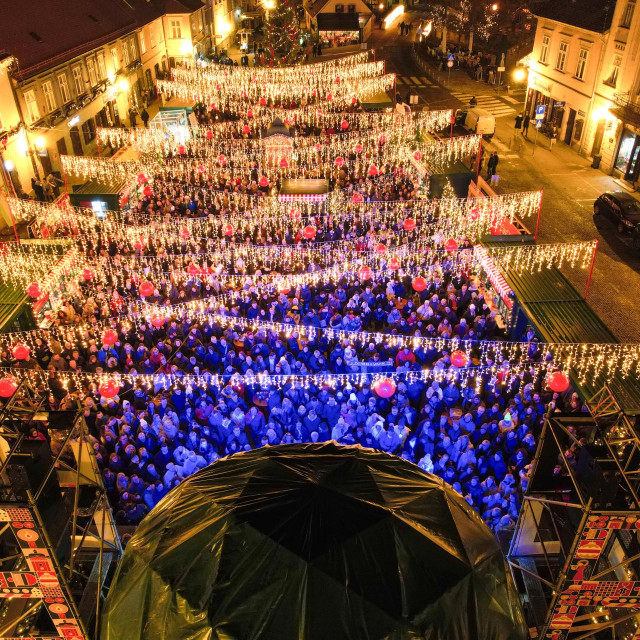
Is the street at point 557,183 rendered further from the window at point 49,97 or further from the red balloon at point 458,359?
the window at point 49,97

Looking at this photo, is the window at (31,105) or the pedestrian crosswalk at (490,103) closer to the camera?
the window at (31,105)

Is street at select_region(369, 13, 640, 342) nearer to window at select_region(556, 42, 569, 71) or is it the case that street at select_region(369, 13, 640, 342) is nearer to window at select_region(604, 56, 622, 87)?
window at select_region(556, 42, 569, 71)

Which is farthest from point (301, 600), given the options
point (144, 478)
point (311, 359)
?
point (311, 359)

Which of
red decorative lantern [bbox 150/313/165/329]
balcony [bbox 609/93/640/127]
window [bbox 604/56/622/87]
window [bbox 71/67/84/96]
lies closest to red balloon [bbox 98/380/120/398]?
red decorative lantern [bbox 150/313/165/329]

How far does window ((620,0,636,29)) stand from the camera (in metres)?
24.9

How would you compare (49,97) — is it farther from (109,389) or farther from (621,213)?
(621,213)

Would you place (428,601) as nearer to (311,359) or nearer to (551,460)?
(551,460)

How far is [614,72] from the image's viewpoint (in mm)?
26641

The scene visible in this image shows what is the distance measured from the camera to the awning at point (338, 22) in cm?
4944

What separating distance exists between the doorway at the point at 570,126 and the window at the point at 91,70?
81.5ft

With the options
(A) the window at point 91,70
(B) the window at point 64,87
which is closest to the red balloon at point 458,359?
(B) the window at point 64,87

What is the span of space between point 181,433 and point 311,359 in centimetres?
375

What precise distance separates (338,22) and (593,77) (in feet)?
92.4

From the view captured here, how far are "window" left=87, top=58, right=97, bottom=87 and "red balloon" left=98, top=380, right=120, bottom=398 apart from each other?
932 inches
